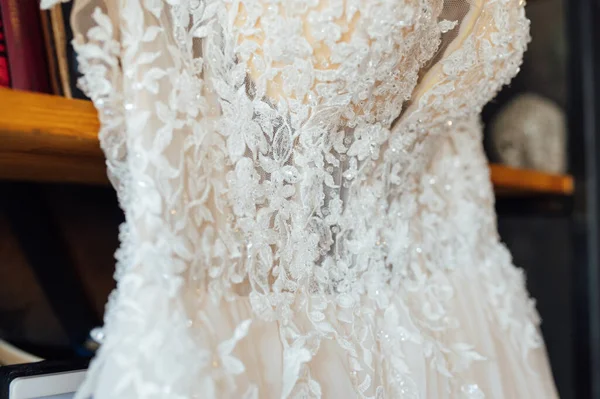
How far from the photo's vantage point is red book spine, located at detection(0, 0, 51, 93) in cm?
40

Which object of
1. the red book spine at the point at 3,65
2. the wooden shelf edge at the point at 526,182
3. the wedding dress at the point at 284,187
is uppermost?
the red book spine at the point at 3,65

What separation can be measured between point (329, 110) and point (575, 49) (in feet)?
2.84

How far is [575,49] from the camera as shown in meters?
1.07

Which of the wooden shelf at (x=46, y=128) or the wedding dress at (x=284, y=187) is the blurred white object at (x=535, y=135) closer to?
the wedding dress at (x=284, y=187)

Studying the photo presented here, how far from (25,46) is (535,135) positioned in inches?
36.3

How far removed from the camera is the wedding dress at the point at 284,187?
331mm

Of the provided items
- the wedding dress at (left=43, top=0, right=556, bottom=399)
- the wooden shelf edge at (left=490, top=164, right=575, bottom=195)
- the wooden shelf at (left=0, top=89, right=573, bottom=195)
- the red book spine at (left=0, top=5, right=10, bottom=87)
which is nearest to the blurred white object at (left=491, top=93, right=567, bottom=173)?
the wooden shelf edge at (left=490, top=164, right=575, bottom=195)

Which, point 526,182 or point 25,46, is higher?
point 25,46

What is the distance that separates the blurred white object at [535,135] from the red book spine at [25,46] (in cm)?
89

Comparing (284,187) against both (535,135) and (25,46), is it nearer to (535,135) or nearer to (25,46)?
(25,46)

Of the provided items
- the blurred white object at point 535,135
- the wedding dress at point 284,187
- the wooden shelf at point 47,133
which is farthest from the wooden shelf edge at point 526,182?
the wooden shelf at point 47,133

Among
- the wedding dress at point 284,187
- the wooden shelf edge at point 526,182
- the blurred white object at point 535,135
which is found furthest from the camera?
the blurred white object at point 535,135

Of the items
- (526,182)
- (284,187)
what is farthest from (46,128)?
(526,182)

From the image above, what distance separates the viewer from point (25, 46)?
0.40 metres
